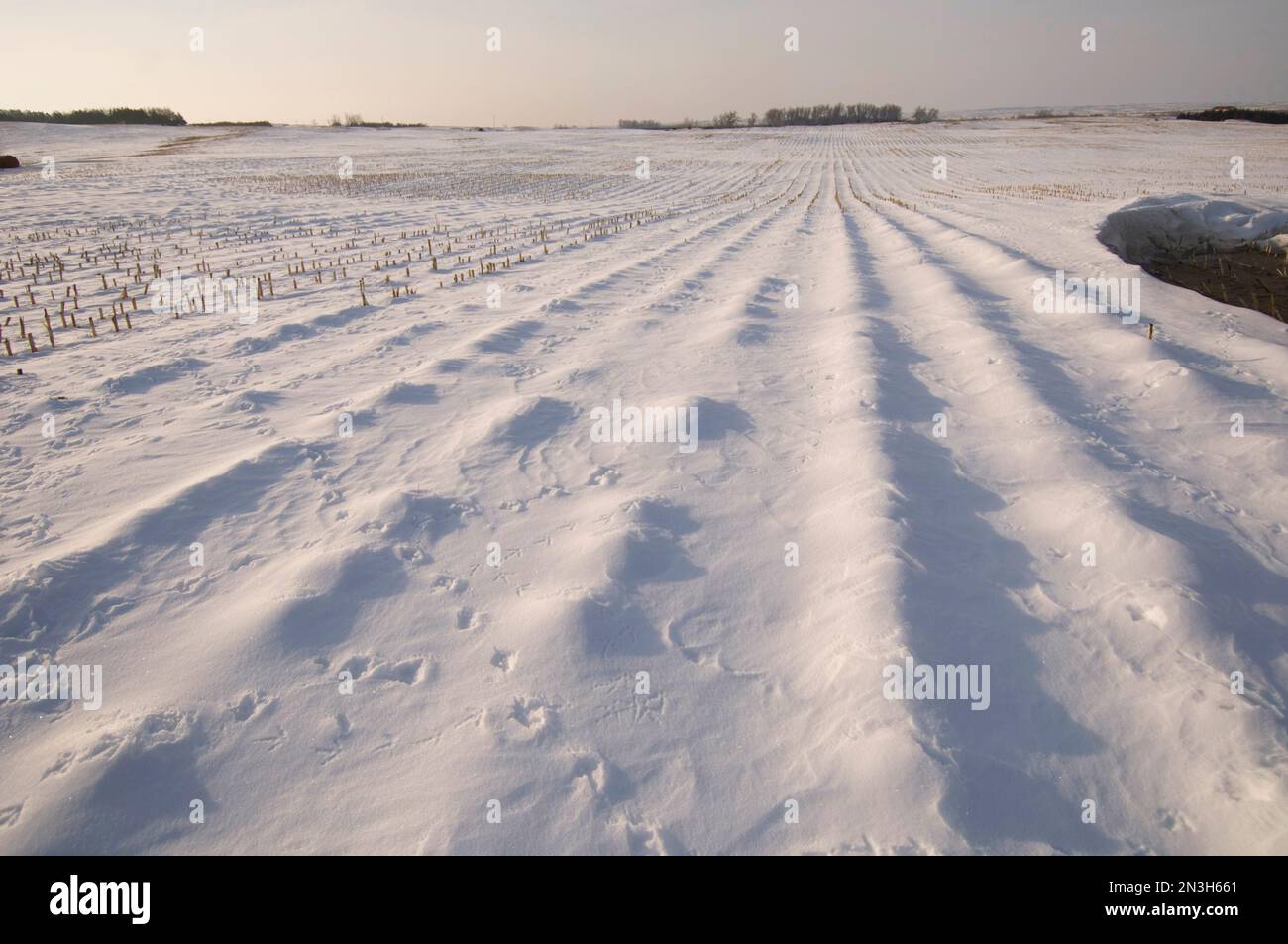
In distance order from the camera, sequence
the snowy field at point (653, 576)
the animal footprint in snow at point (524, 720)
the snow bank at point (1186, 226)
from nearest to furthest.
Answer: the snowy field at point (653, 576) → the animal footprint in snow at point (524, 720) → the snow bank at point (1186, 226)

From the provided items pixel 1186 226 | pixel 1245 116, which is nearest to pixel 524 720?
pixel 1186 226

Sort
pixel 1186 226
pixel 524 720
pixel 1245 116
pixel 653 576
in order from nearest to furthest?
pixel 524 720 → pixel 653 576 → pixel 1186 226 → pixel 1245 116

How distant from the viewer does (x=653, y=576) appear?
A: 288 centimetres

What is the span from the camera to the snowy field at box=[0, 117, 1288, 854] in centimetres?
192

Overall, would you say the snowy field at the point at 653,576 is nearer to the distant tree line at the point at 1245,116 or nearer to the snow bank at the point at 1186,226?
the snow bank at the point at 1186,226

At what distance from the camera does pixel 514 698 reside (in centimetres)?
228

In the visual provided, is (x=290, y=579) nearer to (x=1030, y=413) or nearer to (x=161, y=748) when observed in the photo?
(x=161, y=748)

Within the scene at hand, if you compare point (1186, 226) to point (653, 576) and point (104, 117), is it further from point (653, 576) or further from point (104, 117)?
point (104, 117)

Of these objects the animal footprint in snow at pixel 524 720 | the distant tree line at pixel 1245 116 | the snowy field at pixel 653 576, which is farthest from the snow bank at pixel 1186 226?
the distant tree line at pixel 1245 116

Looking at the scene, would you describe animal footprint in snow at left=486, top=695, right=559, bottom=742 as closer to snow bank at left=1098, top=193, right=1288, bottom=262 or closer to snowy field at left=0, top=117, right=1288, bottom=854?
snowy field at left=0, top=117, right=1288, bottom=854

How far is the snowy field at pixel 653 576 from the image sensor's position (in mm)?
1920

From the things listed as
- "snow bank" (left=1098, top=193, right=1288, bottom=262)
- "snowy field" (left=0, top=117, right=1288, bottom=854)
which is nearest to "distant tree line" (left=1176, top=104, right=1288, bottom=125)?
"snow bank" (left=1098, top=193, right=1288, bottom=262)

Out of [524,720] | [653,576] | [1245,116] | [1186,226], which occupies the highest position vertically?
[1245,116]
